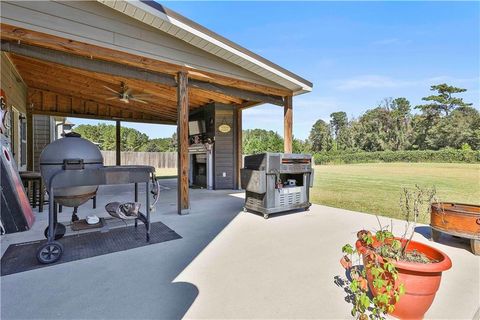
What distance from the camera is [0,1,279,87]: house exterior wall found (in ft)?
10.5

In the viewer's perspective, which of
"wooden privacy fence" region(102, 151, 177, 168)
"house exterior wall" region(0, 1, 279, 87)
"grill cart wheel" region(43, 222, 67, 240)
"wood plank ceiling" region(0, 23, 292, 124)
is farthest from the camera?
"wooden privacy fence" region(102, 151, 177, 168)

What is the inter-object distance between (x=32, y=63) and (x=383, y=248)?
7550mm

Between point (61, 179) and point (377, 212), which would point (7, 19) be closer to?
point (61, 179)

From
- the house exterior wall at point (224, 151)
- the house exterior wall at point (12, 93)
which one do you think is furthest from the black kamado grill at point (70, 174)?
the house exterior wall at point (224, 151)

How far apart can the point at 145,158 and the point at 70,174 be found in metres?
16.6

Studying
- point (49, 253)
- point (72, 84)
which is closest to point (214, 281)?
point (49, 253)

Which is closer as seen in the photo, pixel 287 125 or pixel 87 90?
pixel 287 125

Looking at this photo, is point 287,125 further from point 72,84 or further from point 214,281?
point 72,84

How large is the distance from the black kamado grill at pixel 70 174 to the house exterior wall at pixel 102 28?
173 centimetres

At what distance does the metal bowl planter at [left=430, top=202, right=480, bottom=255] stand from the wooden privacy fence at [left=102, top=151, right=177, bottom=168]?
17403 millimetres

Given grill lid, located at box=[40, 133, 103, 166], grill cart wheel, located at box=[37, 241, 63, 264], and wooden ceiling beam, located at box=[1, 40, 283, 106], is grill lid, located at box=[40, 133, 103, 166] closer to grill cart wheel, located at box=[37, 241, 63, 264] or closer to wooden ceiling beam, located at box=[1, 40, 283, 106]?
grill cart wheel, located at box=[37, 241, 63, 264]

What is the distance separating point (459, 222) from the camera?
2.81 meters

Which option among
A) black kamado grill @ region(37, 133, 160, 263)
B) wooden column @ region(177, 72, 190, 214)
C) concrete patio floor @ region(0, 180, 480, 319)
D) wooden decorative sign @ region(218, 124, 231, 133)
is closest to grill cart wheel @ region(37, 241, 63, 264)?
black kamado grill @ region(37, 133, 160, 263)

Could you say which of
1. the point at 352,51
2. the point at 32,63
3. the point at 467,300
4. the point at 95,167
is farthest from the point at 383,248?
the point at 352,51
